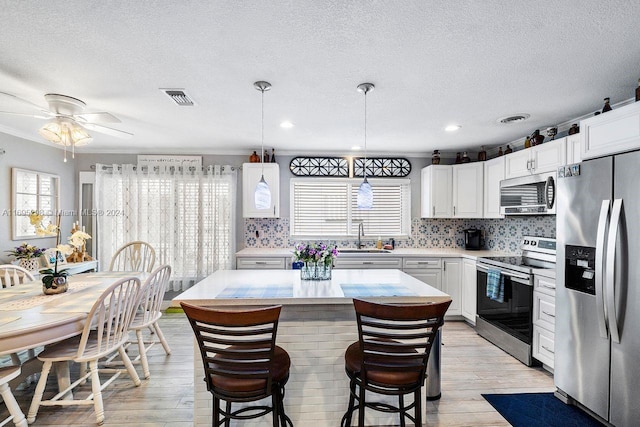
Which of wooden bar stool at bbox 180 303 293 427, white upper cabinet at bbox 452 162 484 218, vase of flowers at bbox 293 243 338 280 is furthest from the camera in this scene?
white upper cabinet at bbox 452 162 484 218

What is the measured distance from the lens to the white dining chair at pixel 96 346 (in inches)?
82.7

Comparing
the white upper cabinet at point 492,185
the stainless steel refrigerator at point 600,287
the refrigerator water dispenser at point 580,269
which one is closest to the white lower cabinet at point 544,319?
the stainless steel refrigerator at point 600,287

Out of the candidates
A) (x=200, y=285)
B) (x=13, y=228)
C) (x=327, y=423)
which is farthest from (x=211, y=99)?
(x=13, y=228)

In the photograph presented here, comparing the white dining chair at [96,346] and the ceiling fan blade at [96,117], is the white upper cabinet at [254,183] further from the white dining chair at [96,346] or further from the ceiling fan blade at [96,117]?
the white dining chair at [96,346]

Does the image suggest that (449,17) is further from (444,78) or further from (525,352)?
(525,352)

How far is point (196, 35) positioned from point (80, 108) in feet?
5.43

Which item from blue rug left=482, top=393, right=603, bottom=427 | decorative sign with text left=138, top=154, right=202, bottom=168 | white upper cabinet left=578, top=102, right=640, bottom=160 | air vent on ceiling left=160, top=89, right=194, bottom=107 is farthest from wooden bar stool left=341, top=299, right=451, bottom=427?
decorative sign with text left=138, top=154, right=202, bottom=168

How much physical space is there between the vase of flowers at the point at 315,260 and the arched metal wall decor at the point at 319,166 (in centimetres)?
253

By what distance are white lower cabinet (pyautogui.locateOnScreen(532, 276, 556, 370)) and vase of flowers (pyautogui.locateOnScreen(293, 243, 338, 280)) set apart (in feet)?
6.40

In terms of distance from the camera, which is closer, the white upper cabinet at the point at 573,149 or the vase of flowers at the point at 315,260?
the vase of flowers at the point at 315,260

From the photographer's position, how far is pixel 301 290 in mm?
2123

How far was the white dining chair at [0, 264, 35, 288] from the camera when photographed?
288cm

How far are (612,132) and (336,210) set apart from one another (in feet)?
10.8

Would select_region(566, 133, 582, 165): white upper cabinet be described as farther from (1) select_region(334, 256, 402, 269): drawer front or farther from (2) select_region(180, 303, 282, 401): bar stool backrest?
(2) select_region(180, 303, 282, 401): bar stool backrest
